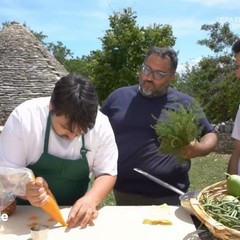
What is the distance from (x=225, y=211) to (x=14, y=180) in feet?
3.26

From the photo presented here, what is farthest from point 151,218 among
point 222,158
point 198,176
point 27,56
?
point 27,56

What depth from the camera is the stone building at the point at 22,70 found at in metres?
18.6

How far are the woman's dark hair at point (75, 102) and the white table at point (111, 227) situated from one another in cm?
48

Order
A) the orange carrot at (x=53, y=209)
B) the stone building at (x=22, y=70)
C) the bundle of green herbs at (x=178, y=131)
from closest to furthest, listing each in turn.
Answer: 1. the orange carrot at (x=53, y=209)
2. the bundle of green herbs at (x=178, y=131)
3. the stone building at (x=22, y=70)

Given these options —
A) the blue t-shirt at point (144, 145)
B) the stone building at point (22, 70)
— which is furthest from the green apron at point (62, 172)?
the stone building at point (22, 70)

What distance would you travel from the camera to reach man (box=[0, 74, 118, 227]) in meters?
2.25

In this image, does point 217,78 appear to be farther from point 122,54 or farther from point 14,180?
point 14,180

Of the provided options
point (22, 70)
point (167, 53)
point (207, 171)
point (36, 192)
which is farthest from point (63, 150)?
point (22, 70)

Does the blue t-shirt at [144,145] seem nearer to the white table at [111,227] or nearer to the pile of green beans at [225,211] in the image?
the white table at [111,227]

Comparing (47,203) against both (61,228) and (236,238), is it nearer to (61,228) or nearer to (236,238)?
(61,228)

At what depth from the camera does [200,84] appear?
2105cm

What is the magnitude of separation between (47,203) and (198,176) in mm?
7996

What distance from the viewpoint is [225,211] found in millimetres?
2100

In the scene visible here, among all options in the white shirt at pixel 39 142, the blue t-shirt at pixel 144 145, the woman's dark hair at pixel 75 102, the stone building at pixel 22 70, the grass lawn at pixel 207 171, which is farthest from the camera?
the stone building at pixel 22 70
